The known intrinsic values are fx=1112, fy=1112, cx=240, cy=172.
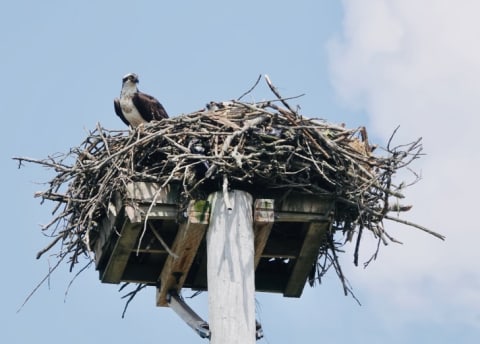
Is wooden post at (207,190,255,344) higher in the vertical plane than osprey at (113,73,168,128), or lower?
lower

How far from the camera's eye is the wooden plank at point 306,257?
8.73 metres

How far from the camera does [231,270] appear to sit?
773 cm

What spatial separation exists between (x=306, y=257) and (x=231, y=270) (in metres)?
1.45

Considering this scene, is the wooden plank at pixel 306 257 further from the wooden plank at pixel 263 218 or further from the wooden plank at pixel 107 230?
the wooden plank at pixel 107 230

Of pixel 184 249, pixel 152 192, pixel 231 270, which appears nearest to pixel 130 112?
pixel 152 192

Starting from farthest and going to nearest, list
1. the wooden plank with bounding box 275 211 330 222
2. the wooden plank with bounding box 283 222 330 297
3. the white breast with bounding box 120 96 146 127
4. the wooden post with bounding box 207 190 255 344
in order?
the white breast with bounding box 120 96 146 127, the wooden plank with bounding box 283 222 330 297, the wooden plank with bounding box 275 211 330 222, the wooden post with bounding box 207 190 255 344

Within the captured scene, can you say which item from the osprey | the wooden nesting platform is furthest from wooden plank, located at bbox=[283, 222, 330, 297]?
the osprey

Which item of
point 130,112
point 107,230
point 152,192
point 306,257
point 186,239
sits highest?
point 130,112

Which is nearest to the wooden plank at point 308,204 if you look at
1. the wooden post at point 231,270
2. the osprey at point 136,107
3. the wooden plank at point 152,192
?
the wooden post at point 231,270

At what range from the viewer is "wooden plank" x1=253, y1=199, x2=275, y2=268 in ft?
27.0

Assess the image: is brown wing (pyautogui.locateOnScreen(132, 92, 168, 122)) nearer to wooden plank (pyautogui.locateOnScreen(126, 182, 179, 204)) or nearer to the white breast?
the white breast

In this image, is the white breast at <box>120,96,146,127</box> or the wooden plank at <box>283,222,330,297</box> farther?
the white breast at <box>120,96,146,127</box>

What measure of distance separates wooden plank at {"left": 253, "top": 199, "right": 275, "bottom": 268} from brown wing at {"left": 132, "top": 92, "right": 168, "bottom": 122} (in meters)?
2.72

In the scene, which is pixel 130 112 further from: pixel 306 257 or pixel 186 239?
pixel 186 239
